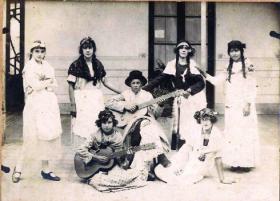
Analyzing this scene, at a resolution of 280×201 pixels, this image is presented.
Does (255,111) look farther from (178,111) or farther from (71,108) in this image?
(71,108)

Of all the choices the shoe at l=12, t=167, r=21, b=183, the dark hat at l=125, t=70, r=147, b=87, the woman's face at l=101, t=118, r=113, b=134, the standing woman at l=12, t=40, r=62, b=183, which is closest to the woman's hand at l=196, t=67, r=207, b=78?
the dark hat at l=125, t=70, r=147, b=87

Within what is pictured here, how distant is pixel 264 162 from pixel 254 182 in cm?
23

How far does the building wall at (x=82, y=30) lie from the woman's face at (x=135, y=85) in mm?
92

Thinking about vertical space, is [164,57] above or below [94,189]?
above

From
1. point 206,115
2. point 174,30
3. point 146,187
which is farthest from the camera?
point 174,30

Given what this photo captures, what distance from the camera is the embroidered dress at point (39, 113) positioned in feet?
16.2

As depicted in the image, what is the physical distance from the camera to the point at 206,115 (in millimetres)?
4922

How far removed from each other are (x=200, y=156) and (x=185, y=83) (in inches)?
28.3

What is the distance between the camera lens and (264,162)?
495cm

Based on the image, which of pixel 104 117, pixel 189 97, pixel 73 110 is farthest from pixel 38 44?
pixel 189 97

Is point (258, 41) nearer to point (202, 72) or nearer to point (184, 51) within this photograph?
point (202, 72)

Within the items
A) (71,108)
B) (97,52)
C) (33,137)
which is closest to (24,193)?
(33,137)

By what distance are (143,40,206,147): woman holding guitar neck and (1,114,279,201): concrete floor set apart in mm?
A: 295

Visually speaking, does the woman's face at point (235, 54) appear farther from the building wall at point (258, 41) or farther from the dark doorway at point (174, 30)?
the dark doorway at point (174, 30)
